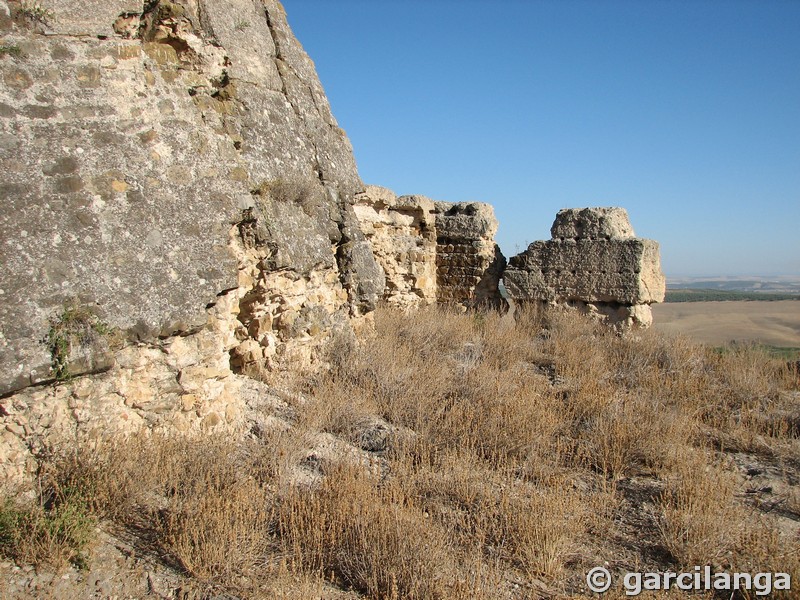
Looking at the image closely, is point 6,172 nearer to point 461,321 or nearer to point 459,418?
point 459,418

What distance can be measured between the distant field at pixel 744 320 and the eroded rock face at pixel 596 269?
833 inches

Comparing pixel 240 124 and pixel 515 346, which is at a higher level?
pixel 240 124

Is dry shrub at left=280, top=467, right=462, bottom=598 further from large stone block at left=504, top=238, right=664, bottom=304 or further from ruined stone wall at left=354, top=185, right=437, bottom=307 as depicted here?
large stone block at left=504, top=238, right=664, bottom=304

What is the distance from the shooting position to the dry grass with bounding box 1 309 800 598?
2740 mm

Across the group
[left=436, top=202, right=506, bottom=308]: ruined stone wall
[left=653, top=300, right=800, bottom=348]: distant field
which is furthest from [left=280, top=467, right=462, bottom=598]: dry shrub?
[left=653, top=300, right=800, bottom=348]: distant field

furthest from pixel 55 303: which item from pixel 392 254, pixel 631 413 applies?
pixel 392 254

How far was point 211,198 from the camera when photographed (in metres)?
4.14

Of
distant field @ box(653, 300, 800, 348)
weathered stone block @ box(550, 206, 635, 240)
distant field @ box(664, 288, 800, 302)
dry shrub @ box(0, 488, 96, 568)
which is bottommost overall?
distant field @ box(653, 300, 800, 348)

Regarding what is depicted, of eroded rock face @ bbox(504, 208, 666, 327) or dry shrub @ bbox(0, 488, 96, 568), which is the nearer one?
dry shrub @ bbox(0, 488, 96, 568)

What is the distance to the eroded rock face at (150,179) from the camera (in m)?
3.24

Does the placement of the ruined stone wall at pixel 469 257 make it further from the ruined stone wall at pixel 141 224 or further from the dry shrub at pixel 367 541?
the dry shrub at pixel 367 541

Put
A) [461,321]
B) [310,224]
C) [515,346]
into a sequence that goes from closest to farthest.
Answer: [310,224] < [515,346] < [461,321]

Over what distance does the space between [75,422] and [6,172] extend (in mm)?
1454

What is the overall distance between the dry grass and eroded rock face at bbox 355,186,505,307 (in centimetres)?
370
